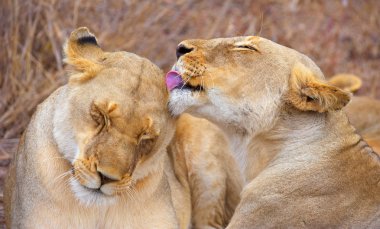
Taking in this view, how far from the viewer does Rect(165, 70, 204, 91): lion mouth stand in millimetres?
3975

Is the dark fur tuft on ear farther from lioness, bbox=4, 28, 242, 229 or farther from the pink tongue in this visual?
the pink tongue

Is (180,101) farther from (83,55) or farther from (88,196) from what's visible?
(88,196)

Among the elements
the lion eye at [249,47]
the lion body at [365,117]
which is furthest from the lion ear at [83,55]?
the lion body at [365,117]

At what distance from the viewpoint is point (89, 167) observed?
340 centimetres

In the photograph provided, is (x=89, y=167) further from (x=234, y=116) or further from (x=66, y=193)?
(x=234, y=116)

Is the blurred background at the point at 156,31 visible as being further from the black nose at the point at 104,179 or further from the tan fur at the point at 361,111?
the black nose at the point at 104,179

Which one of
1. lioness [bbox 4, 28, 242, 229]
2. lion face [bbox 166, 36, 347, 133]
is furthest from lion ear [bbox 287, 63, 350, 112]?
lioness [bbox 4, 28, 242, 229]


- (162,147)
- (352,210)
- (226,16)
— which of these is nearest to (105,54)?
(162,147)

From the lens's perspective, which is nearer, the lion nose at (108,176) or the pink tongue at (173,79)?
the lion nose at (108,176)

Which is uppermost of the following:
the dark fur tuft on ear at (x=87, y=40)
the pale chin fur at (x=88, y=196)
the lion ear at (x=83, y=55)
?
the dark fur tuft on ear at (x=87, y=40)

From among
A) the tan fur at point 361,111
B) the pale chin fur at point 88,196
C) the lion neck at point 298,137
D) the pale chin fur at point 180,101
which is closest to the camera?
the pale chin fur at point 88,196

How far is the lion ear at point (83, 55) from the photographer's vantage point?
3748mm

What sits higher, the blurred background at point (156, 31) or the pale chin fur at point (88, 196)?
the blurred background at point (156, 31)

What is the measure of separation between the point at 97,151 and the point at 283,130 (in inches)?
42.7
